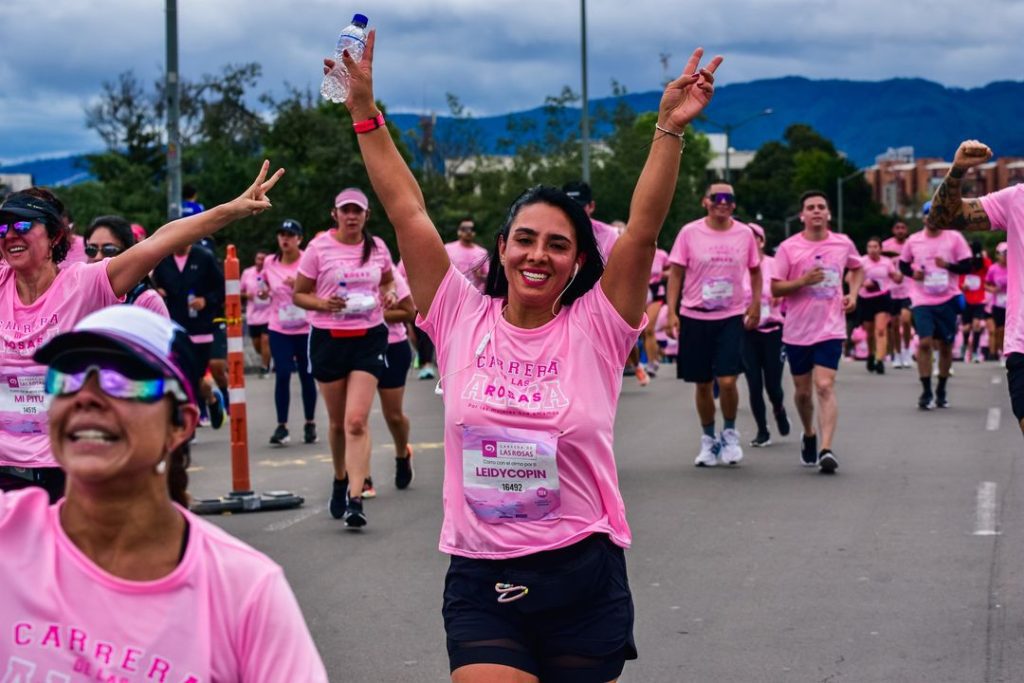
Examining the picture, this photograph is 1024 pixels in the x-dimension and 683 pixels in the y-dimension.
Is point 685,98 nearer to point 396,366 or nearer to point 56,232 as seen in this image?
point 56,232

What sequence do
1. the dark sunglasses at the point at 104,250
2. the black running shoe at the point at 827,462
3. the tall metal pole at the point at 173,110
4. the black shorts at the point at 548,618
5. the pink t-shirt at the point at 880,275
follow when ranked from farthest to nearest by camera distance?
1. the pink t-shirt at the point at 880,275
2. the tall metal pole at the point at 173,110
3. the black running shoe at the point at 827,462
4. the dark sunglasses at the point at 104,250
5. the black shorts at the point at 548,618

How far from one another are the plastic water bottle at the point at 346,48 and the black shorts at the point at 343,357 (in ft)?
19.4

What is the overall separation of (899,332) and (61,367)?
24.6 meters

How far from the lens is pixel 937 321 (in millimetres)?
17828

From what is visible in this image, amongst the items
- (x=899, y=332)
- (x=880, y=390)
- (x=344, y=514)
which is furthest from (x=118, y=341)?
(x=899, y=332)

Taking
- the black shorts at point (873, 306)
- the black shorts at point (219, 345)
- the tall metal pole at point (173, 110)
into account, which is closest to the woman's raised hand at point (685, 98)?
the black shorts at point (219, 345)

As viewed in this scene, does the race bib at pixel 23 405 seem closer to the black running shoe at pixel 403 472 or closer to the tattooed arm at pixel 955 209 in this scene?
the tattooed arm at pixel 955 209

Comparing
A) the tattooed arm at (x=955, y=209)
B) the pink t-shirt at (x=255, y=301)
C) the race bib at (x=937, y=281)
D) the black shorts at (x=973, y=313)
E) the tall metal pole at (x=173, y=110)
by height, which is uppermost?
the tall metal pole at (x=173, y=110)

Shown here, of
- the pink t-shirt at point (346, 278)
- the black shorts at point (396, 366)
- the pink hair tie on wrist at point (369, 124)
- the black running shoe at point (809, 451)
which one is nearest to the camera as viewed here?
the pink hair tie on wrist at point (369, 124)

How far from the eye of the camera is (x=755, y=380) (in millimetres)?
14398

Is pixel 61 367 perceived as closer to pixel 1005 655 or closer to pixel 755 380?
pixel 1005 655

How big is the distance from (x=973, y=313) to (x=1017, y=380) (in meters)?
21.9

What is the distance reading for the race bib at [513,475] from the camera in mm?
4242

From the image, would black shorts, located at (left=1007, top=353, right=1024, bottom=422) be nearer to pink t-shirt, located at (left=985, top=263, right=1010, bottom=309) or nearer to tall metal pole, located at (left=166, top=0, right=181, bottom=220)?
tall metal pole, located at (left=166, top=0, right=181, bottom=220)
